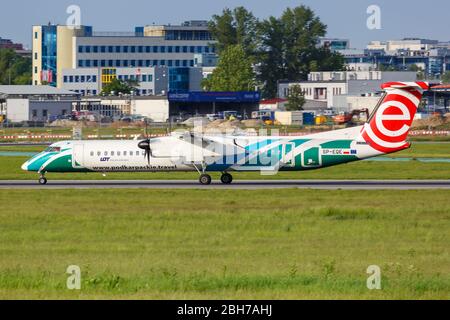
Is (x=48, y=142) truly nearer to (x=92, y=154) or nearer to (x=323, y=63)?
(x=92, y=154)

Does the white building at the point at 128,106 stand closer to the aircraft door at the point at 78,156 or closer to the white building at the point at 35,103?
the white building at the point at 35,103

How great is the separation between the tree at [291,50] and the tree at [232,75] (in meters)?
22.5

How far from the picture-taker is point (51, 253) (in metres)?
28.8

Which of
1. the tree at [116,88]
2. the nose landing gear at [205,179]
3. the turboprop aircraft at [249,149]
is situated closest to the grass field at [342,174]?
the nose landing gear at [205,179]

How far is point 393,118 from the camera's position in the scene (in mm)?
51000

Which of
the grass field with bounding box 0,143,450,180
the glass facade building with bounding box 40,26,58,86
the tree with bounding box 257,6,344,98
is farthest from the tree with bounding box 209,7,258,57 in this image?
the grass field with bounding box 0,143,450,180

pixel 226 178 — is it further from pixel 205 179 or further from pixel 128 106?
pixel 128 106

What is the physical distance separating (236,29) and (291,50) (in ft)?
34.4

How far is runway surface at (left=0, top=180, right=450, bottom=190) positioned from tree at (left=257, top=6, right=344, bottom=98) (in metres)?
122

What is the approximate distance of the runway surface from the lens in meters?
50.0

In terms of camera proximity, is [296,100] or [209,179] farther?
[296,100]

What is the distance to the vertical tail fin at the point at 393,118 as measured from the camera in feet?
165

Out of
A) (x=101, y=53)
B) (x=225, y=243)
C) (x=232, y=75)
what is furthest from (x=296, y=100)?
(x=225, y=243)

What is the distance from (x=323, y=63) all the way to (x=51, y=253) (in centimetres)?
15090
